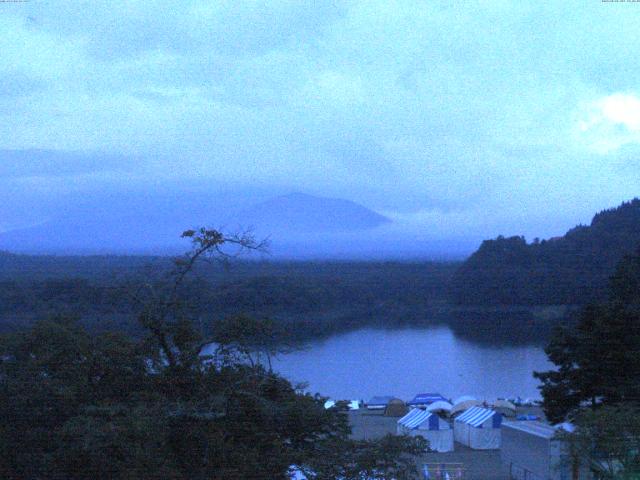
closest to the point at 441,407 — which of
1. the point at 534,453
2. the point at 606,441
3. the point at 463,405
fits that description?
the point at 463,405

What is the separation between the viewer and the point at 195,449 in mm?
2613

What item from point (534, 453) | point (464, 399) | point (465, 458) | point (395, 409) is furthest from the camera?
point (464, 399)

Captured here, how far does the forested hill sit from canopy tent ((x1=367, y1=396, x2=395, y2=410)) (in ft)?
4.27

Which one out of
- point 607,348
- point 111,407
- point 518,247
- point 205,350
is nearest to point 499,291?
point 518,247

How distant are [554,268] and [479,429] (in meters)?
3.40

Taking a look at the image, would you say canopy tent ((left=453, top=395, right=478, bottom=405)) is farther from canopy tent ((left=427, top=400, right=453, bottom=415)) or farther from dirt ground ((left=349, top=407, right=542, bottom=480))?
dirt ground ((left=349, top=407, right=542, bottom=480))

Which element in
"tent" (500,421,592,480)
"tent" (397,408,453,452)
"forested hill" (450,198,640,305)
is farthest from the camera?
"forested hill" (450,198,640,305)

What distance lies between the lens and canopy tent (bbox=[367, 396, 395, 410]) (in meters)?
6.29

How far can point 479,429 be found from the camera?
4.56 metres

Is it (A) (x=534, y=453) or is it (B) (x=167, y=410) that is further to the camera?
(A) (x=534, y=453)

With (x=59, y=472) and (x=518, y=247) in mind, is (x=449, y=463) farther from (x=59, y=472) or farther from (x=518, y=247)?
(x=518, y=247)

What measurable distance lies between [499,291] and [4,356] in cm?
575

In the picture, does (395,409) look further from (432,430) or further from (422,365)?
(432,430)

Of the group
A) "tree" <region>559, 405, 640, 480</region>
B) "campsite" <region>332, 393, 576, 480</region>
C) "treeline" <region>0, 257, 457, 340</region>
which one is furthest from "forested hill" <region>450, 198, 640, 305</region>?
"tree" <region>559, 405, 640, 480</region>
